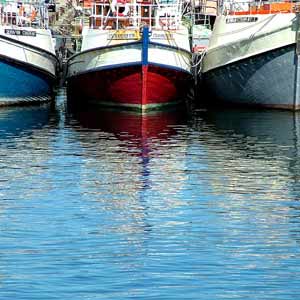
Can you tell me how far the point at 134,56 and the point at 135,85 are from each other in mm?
1359

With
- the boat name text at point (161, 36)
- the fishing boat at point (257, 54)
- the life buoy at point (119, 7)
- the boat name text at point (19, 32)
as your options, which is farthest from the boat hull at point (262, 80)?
the boat name text at point (19, 32)

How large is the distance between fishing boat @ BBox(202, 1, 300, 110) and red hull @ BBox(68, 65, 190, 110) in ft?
6.32

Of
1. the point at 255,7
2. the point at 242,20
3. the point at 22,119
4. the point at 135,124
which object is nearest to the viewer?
the point at 135,124

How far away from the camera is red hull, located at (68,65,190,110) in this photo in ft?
144

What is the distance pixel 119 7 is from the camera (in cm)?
4631

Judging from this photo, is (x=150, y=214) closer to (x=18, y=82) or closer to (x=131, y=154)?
(x=131, y=154)

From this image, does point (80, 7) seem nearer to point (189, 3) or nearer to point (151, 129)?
point (189, 3)

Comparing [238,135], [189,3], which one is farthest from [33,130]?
[189,3]

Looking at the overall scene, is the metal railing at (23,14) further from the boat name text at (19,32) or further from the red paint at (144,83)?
the red paint at (144,83)

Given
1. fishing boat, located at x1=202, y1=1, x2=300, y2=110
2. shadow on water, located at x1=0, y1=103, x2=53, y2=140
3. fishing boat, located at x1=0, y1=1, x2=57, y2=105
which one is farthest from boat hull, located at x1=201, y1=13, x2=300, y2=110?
shadow on water, located at x1=0, y1=103, x2=53, y2=140

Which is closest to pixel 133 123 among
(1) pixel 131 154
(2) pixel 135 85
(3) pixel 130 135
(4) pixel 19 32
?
(3) pixel 130 135

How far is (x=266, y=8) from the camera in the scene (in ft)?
142

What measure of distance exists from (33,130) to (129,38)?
29.0ft

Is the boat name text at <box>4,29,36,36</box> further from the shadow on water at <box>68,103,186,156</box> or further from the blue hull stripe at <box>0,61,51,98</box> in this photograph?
the shadow on water at <box>68,103,186,156</box>
